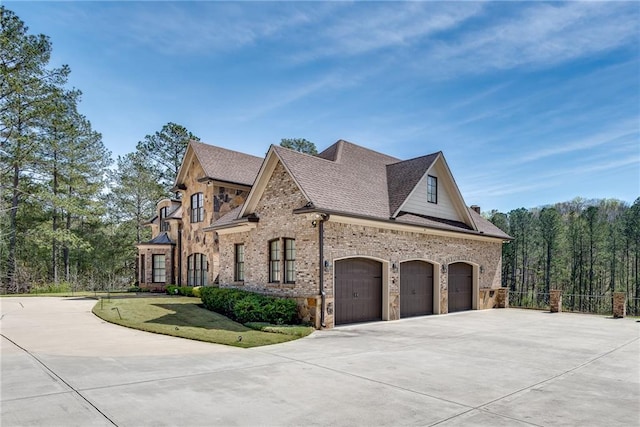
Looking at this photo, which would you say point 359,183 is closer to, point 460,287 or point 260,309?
point 260,309

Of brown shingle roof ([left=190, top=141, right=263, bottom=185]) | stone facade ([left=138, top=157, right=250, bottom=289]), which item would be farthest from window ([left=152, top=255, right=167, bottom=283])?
brown shingle roof ([left=190, top=141, right=263, bottom=185])

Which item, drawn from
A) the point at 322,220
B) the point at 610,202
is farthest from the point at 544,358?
the point at 610,202

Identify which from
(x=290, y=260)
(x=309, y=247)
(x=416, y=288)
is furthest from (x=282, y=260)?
(x=416, y=288)

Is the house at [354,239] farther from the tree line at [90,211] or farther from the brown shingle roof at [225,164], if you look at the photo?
the tree line at [90,211]

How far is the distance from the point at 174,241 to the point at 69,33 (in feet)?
51.3

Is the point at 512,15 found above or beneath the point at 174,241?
above

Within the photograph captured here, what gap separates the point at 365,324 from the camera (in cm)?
1513

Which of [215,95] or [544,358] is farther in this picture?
[215,95]

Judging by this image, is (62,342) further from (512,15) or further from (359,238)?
(512,15)

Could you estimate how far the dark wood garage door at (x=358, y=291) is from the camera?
14852 millimetres

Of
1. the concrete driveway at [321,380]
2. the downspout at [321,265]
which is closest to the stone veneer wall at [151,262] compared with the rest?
the concrete driveway at [321,380]

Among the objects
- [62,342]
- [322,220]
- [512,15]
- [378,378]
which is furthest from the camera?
[322,220]

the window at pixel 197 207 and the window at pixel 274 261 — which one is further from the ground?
the window at pixel 197 207

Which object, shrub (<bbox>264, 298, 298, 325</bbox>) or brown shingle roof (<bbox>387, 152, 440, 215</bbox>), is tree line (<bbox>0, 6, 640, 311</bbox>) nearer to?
brown shingle roof (<bbox>387, 152, 440, 215</bbox>)
